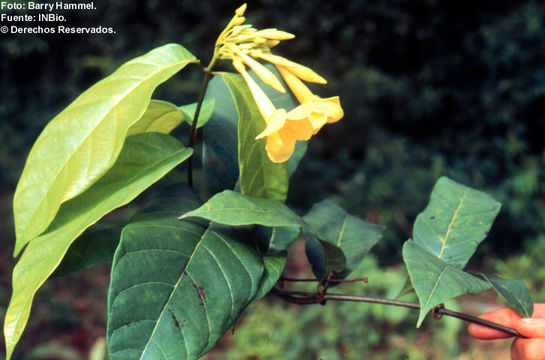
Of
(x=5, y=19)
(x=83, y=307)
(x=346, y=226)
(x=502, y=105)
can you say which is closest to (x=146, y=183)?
(x=346, y=226)

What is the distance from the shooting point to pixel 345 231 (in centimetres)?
81

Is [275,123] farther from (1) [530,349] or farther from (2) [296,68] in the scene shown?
(1) [530,349]

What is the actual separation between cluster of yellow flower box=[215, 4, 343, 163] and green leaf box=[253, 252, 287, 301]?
0.49ft

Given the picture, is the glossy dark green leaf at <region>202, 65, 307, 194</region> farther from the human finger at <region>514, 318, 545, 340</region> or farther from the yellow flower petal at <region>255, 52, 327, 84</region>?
the human finger at <region>514, 318, 545, 340</region>

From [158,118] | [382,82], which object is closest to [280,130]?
[158,118]

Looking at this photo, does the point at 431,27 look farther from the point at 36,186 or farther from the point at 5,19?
the point at 36,186

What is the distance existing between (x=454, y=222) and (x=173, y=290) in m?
0.47

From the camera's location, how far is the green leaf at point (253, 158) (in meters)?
0.61

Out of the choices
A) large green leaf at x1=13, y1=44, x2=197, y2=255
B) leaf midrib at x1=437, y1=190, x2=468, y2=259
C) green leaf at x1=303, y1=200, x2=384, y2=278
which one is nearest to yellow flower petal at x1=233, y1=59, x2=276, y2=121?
large green leaf at x1=13, y1=44, x2=197, y2=255

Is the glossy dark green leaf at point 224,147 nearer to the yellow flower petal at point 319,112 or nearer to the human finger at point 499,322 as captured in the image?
the yellow flower petal at point 319,112

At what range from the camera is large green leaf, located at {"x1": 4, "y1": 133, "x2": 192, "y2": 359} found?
1.71ft

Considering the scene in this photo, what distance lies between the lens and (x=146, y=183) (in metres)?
0.56

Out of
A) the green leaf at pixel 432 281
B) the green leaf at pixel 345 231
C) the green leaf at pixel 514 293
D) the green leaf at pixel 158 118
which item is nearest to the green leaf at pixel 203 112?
the green leaf at pixel 158 118

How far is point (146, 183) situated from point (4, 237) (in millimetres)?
3551
